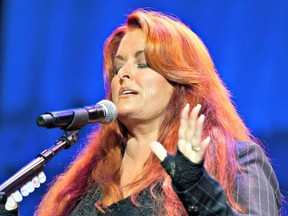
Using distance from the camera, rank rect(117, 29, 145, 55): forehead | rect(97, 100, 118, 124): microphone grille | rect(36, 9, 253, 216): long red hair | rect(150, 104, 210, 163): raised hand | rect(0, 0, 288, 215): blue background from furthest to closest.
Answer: rect(0, 0, 288, 215): blue background, rect(117, 29, 145, 55): forehead, rect(36, 9, 253, 216): long red hair, rect(97, 100, 118, 124): microphone grille, rect(150, 104, 210, 163): raised hand

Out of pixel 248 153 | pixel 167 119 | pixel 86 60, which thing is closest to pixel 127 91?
pixel 167 119

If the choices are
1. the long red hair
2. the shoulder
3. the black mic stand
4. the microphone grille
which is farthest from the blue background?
the black mic stand

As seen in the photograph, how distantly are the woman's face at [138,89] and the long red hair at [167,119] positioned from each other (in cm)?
2

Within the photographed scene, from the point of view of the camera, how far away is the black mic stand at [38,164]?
3.66 ft

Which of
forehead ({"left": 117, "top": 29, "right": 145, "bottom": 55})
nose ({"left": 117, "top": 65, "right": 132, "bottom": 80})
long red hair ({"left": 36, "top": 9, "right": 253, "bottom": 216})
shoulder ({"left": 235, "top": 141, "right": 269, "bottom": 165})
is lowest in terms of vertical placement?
shoulder ({"left": 235, "top": 141, "right": 269, "bottom": 165})

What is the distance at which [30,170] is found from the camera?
116 centimetres

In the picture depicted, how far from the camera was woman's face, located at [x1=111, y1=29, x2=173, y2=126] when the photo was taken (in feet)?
5.24

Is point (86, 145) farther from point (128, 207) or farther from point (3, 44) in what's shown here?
point (3, 44)

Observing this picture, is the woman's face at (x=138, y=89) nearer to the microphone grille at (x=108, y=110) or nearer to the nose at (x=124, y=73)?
the nose at (x=124, y=73)

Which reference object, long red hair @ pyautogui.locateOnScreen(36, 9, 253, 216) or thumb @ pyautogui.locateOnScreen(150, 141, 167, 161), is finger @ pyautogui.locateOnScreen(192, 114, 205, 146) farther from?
long red hair @ pyautogui.locateOnScreen(36, 9, 253, 216)

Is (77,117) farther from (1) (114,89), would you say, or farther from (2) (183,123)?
(1) (114,89)

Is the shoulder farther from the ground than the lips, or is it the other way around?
the lips

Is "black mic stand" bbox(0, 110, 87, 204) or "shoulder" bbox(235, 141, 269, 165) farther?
"shoulder" bbox(235, 141, 269, 165)

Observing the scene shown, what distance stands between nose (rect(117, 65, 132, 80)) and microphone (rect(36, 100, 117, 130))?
0.77 feet
